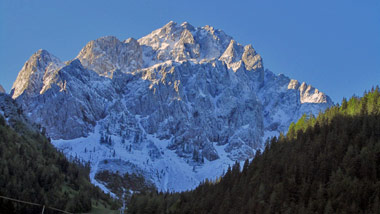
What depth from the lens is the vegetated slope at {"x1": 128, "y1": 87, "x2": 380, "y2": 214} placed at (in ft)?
269

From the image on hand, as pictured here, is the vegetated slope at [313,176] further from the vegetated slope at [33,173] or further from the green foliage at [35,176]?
the vegetated slope at [33,173]

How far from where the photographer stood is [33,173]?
5389 inches

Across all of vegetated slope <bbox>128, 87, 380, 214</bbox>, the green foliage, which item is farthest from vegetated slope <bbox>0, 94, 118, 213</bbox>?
vegetated slope <bbox>128, 87, 380, 214</bbox>

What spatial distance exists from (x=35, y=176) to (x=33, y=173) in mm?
1539

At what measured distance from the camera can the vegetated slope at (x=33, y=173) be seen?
126 m

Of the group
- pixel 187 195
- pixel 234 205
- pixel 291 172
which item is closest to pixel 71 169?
pixel 187 195

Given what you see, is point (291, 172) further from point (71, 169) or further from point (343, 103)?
point (71, 169)

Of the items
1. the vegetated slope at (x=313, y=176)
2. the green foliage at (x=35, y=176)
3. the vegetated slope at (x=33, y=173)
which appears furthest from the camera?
the vegetated slope at (x=33, y=173)

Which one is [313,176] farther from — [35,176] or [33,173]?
[35,176]

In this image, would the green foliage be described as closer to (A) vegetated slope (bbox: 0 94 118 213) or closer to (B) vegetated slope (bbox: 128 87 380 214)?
(A) vegetated slope (bbox: 0 94 118 213)

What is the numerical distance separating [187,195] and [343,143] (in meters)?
61.1

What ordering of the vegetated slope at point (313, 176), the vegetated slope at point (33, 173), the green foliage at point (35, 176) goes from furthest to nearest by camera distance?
the vegetated slope at point (33, 173), the green foliage at point (35, 176), the vegetated slope at point (313, 176)

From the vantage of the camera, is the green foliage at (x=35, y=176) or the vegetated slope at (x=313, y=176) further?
the green foliage at (x=35, y=176)

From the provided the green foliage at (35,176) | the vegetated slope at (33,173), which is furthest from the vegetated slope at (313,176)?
the vegetated slope at (33,173)
